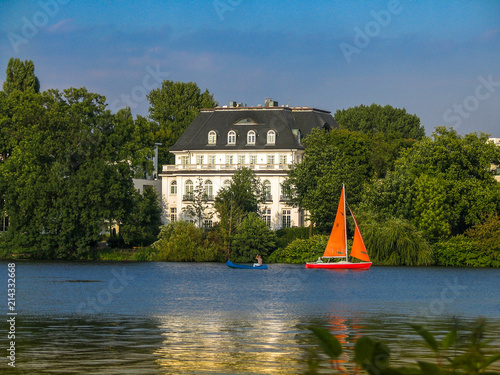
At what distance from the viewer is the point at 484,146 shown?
84.2m

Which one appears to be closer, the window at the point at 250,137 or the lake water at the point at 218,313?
the lake water at the point at 218,313

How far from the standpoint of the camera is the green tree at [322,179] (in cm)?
8556

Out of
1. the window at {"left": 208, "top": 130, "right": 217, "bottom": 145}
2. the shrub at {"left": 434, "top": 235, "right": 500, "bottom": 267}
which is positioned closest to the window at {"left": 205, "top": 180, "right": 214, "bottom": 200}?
the window at {"left": 208, "top": 130, "right": 217, "bottom": 145}

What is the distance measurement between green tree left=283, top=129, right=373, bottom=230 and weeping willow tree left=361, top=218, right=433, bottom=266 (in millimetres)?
10390

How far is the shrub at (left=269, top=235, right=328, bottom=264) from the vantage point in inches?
3184

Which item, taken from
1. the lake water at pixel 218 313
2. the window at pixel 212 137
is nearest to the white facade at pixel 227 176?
the window at pixel 212 137

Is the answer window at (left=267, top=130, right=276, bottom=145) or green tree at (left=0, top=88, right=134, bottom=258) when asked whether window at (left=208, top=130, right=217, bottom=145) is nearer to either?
window at (left=267, top=130, right=276, bottom=145)

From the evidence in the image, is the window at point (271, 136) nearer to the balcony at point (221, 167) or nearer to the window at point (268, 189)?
the balcony at point (221, 167)

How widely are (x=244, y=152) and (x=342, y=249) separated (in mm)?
36771

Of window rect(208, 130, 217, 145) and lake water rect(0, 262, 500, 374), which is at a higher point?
window rect(208, 130, 217, 145)

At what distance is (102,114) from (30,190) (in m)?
15.6

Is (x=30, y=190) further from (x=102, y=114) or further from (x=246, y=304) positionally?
(x=246, y=304)

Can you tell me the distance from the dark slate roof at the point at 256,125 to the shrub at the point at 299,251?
25491 millimetres

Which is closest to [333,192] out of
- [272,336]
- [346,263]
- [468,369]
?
[346,263]
